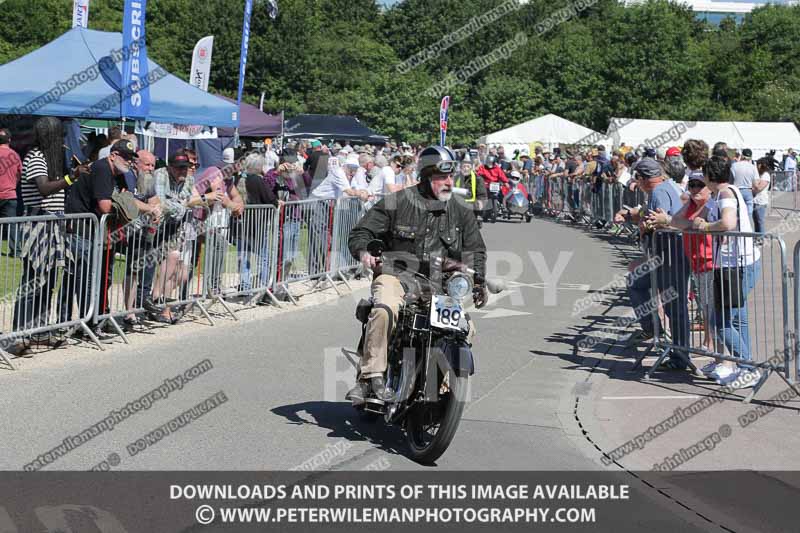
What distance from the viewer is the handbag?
921cm

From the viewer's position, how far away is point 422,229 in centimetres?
727

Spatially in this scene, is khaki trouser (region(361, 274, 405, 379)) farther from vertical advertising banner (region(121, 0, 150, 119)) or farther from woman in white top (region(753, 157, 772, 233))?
woman in white top (region(753, 157, 772, 233))

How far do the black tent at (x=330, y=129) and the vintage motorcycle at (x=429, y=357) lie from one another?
40.3 meters

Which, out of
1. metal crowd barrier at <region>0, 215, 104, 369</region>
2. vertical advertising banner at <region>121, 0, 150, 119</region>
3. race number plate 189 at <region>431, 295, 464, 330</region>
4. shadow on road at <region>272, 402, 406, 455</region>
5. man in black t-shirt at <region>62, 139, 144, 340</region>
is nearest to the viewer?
race number plate 189 at <region>431, 295, 464, 330</region>

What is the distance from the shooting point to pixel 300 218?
14.9 meters

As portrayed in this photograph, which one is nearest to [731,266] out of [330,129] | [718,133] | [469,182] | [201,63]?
[469,182]

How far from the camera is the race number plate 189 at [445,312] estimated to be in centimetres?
668

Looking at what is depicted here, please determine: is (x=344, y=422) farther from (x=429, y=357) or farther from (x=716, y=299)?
(x=716, y=299)

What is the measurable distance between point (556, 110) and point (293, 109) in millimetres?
20039

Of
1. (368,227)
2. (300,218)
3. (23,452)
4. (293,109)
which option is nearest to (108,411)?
(23,452)

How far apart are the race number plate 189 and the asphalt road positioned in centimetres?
84

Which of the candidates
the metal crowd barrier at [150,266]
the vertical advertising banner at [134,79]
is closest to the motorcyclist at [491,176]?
the vertical advertising banner at [134,79]

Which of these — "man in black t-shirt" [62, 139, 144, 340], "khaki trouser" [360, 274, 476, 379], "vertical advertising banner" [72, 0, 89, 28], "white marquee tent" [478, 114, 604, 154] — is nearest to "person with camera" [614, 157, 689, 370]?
"khaki trouser" [360, 274, 476, 379]

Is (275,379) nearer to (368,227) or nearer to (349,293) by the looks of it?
(368,227)
